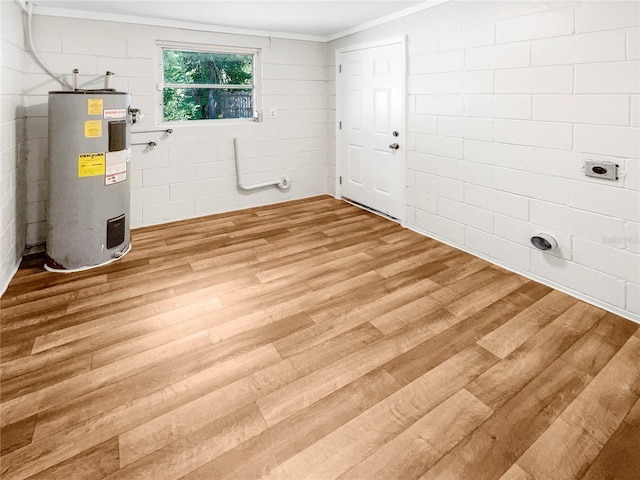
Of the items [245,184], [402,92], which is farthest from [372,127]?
[245,184]

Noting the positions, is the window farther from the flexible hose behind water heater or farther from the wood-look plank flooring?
the wood-look plank flooring

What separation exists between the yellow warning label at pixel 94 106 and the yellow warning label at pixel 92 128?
67 millimetres

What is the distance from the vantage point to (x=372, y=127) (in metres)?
4.48

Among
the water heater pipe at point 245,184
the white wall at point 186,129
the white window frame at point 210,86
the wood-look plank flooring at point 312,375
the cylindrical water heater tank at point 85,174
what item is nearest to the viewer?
the wood-look plank flooring at point 312,375

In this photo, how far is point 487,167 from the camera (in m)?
3.21

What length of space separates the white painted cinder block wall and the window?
1.90 metres

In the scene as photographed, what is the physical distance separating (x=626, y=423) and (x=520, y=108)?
216cm

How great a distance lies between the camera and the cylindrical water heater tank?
2.92 metres

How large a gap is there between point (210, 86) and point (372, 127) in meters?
1.93

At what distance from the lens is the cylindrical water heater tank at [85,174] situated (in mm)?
2916

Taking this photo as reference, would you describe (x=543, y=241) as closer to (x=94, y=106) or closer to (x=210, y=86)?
(x=94, y=106)

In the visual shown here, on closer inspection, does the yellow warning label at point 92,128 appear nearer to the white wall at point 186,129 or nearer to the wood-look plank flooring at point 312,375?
the white wall at point 186,129

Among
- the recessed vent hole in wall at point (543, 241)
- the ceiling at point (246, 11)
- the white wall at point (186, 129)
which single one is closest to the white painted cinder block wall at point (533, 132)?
the recessed vent hole in wall at point (543, 241)

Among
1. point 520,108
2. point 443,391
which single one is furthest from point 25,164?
point 520,108
